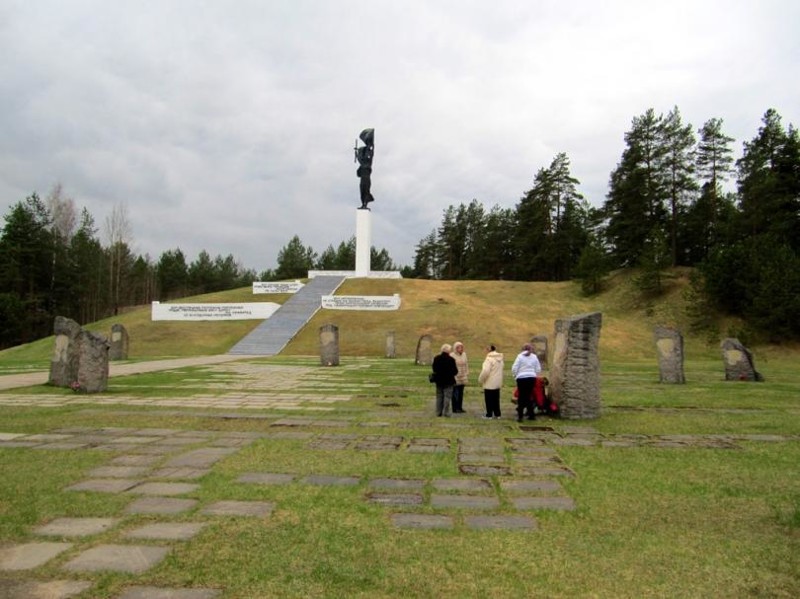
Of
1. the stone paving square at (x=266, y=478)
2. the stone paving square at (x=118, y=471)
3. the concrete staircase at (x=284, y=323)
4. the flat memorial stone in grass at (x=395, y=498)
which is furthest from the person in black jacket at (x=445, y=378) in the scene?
the concrete staircase at (x=284, y=323)

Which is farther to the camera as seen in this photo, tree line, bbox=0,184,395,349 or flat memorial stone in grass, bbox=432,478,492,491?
tree line, bbox=0,184,395,349

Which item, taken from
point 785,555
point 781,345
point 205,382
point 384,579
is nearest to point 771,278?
point 781,345

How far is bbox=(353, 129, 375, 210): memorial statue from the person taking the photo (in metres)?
53.8

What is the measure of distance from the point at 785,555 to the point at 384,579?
291cm

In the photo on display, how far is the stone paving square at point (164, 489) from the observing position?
219 inches

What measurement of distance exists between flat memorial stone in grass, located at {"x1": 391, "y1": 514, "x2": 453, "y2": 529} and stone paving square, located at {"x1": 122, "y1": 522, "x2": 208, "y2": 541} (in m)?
1.61

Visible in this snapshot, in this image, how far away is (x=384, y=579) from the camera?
3684 mm

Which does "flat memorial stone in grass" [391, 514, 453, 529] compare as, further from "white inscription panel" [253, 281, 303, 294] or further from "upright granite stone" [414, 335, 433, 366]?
"white inscription panel" [253, 281, 303, 294]

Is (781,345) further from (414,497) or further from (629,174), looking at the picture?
(414,497)

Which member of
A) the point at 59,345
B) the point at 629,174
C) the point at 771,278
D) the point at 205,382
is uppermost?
the point at 629,174

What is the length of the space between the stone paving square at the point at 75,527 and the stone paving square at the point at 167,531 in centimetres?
29

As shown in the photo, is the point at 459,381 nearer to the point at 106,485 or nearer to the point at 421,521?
the point at 421,521

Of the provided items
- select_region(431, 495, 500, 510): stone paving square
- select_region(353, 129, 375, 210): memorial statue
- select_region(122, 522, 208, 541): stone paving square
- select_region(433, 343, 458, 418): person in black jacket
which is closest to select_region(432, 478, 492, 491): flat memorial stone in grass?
select_region(431, 495, 500, 510): stone paving square

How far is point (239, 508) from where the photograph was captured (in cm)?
512
